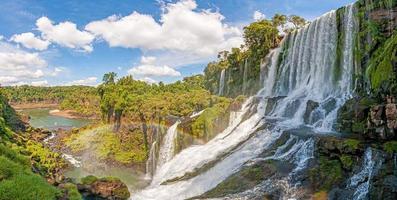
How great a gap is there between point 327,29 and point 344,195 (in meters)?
20.1

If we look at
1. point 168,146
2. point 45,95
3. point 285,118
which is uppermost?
point 45,95

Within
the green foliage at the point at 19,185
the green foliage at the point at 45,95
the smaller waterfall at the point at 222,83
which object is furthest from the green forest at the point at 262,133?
the green foliage at the point at 45,95

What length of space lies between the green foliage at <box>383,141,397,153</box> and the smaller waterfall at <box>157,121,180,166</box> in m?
20.2

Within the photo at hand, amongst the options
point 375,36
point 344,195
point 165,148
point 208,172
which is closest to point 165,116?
point 165,148

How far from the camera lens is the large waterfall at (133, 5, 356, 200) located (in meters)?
22.1

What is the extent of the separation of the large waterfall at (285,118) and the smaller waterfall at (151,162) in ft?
6.39

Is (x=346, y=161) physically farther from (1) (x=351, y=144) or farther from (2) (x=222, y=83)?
(2) (x=222, y=83)

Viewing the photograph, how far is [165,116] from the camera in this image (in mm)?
41250

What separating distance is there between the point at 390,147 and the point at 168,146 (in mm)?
22006

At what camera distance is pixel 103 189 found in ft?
80.1

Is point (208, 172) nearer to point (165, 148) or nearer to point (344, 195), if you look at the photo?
point (344, 195)

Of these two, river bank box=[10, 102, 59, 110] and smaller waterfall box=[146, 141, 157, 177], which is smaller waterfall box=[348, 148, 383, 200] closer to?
smaller waterfall box=[146, 141, 157, 177]

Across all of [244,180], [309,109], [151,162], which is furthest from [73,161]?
[244,180]

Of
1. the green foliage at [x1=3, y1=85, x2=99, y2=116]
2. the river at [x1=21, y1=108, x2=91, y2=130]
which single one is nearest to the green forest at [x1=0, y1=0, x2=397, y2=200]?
the river at [x1=21, y1=108, x2=91, y2=130]
